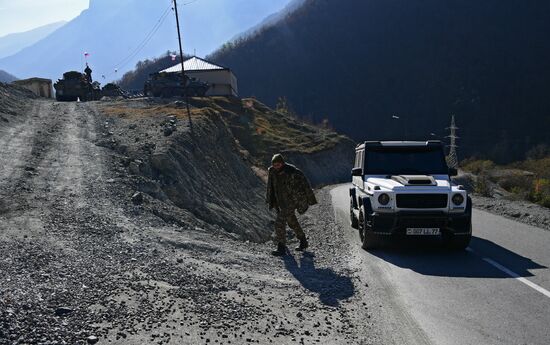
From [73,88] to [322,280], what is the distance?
36.8 metres

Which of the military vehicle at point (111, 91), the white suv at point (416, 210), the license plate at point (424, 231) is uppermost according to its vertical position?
the military vehicle at point (111, 91)

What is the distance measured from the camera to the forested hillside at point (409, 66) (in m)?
148

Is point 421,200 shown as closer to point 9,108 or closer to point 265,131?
point 9,108

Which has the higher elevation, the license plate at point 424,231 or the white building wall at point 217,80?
the white building wall at point 217,80

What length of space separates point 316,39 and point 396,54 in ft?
98.9

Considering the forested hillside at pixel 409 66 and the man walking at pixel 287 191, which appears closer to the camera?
the man walking at pixel 287 191

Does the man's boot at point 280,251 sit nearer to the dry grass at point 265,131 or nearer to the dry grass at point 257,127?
the dry grass at point 257,127

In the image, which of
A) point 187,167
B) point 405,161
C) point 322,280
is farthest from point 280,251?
point 187,167

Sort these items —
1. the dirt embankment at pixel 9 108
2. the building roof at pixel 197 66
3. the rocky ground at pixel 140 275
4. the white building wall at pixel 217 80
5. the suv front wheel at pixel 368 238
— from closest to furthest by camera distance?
1. the rocky ground at pixel 140 275
2. the suv front wheel at pixel 368 238
3. the dirt embankment at pixel 9 108
4. the white building wall at pixel 217 80
5. the building roof at pixel 197 66

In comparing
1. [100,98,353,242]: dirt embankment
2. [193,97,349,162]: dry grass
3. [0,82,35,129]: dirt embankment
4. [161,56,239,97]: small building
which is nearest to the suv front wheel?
[100,98,353,242]: dirt embankment

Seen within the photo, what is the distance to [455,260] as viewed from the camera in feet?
29.9

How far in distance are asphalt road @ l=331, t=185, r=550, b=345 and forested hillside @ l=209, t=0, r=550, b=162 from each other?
131 metres

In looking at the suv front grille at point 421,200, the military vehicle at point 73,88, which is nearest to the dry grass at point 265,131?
the military vehicle at point 73,88

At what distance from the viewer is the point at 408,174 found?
37.4 ft
